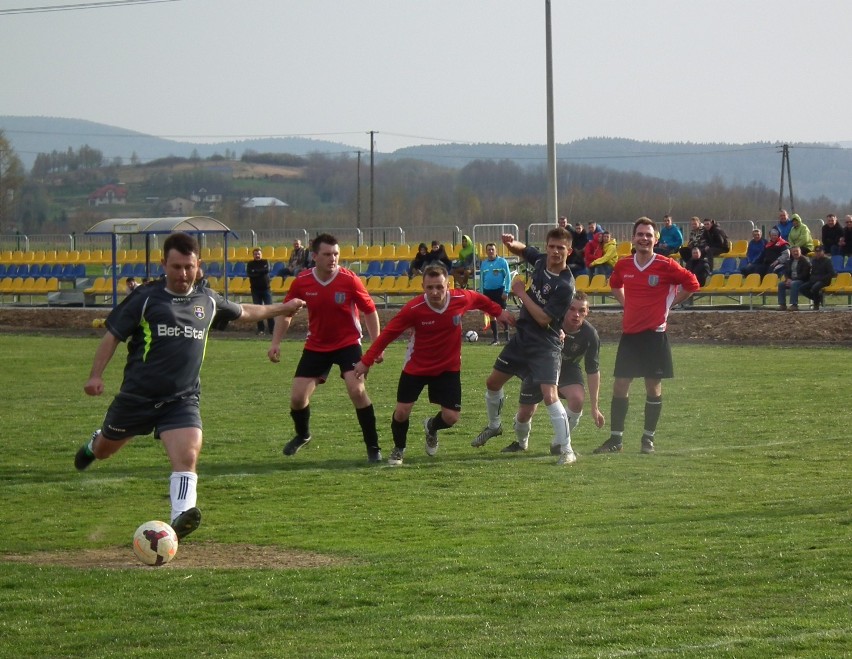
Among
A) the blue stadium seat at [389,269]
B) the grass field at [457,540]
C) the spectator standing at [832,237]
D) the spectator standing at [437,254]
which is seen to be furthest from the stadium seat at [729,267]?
the grass field at [457,540]

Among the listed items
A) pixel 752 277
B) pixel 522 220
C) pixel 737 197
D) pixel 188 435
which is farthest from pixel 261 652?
pixel 737 197

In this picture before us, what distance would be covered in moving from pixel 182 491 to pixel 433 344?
395 cm

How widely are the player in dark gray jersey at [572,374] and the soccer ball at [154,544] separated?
4.84 m

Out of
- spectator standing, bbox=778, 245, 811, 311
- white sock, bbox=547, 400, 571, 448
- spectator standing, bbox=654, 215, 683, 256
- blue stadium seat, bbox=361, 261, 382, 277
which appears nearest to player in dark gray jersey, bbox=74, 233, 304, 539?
white sock, bbox=547, 400, 571, 448

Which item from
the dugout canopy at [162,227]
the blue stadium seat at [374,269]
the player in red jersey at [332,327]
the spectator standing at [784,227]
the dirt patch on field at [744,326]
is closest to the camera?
the player in red jersey at [332,327]

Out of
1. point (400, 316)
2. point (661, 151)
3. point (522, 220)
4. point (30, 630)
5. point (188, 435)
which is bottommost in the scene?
point (30, 630)

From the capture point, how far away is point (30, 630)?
20.0 feet

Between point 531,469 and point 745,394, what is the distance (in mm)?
6223

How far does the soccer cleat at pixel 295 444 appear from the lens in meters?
11.9

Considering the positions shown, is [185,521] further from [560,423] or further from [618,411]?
[618,411]

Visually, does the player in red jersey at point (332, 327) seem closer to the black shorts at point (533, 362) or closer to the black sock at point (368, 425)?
the black sock at point (368, 425)

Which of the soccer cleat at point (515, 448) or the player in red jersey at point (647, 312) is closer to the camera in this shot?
the player in red jersey at point (647, 312)

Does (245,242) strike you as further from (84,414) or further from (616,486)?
(616,486)

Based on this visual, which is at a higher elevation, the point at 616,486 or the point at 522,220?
the point at 522,220
